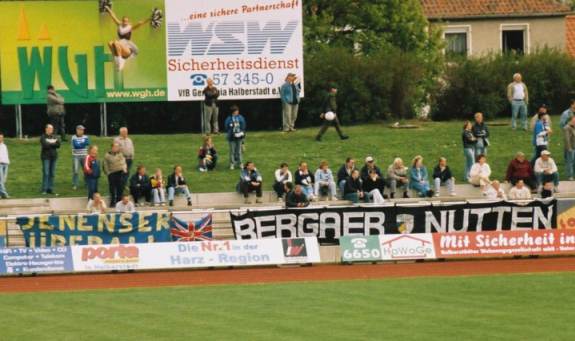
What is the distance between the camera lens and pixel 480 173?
116 feet

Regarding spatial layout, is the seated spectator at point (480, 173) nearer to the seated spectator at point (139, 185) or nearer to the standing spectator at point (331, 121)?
the standing spectator at point (331, 121)

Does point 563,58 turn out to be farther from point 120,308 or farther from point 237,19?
point 120,308

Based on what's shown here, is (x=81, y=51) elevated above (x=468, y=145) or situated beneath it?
elevated above

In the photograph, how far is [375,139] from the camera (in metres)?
42.9

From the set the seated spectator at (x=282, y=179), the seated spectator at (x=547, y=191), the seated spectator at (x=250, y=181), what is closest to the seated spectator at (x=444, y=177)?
the seated spectator at (x=547, y=191)

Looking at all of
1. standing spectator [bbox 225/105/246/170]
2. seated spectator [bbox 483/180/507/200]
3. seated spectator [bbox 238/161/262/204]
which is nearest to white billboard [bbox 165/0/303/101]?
standing spectator [bbox 225/105/246/170]

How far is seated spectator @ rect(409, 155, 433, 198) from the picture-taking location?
115ft

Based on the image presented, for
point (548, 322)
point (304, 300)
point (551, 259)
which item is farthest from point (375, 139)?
point (548, 322)

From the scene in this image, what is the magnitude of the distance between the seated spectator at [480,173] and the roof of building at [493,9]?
26707mm

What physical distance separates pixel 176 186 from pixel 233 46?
9008 mm

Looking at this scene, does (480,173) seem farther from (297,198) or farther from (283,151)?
(283,151)

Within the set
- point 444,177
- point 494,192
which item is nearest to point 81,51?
point 444,177

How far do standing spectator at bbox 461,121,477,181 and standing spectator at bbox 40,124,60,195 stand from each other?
36.9 ft

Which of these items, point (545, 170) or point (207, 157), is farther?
point (207, 157)
